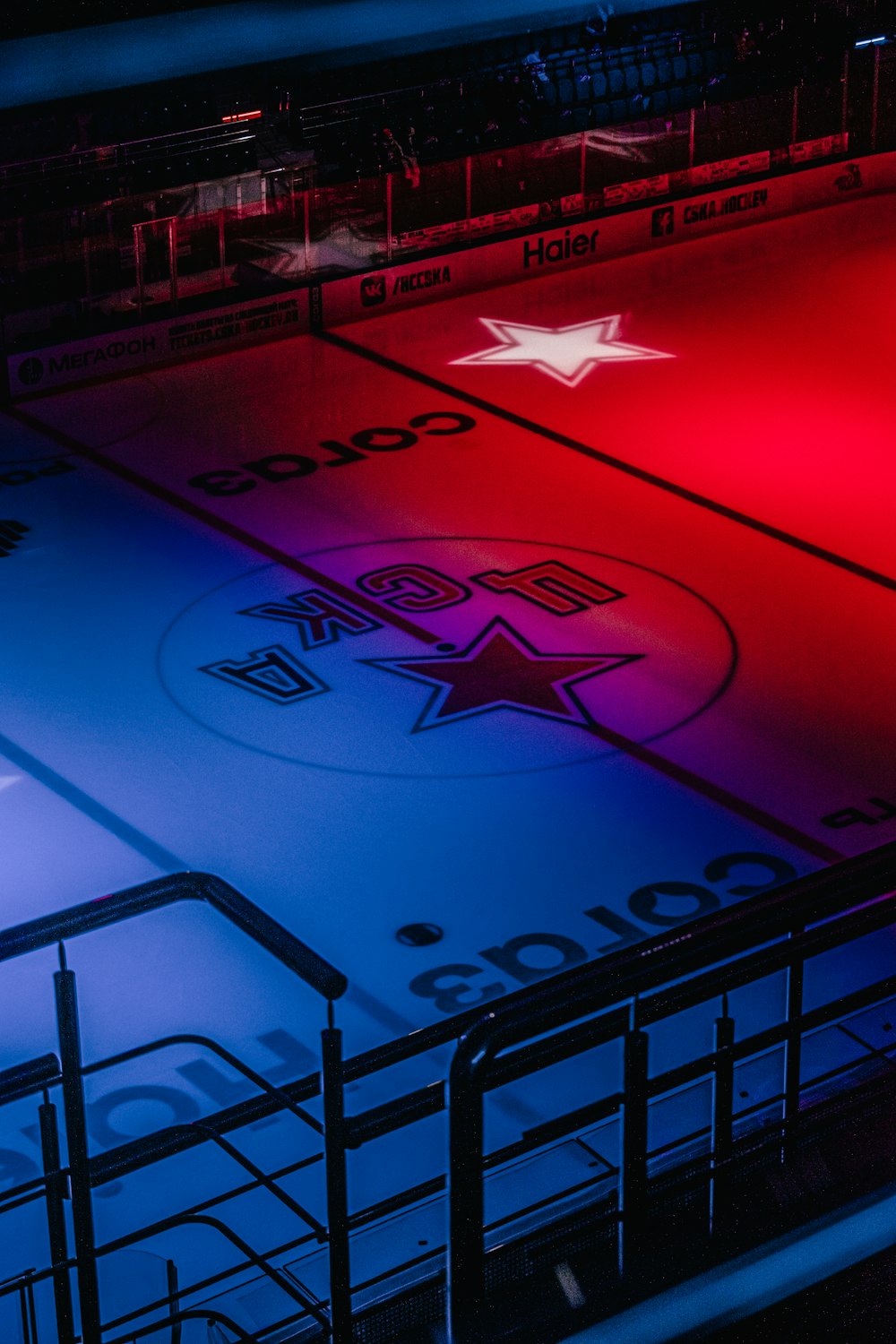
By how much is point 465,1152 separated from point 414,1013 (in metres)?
3.07

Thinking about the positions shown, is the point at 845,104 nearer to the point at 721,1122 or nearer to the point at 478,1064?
the point at 721,1122

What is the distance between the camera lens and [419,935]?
16.7 ft

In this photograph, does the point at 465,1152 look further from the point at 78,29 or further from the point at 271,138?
the point at 271,138

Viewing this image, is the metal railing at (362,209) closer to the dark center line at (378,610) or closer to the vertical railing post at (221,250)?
the vertical railing post at (221,250)

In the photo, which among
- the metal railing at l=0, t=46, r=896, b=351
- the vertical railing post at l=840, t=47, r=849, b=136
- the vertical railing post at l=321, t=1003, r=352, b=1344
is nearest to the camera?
the vertical railing post at l=321, t=1003, r=352, b=1344

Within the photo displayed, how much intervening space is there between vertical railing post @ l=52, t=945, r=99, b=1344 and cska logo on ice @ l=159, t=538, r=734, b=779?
4122mm

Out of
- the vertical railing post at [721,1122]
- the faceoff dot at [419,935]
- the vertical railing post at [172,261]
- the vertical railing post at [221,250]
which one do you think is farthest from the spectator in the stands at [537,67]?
the vertical railing post at [721,1122]

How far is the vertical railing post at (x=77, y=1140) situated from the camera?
1.67 metres

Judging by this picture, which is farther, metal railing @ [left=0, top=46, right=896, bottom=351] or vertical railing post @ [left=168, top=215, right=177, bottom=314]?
vertical railing post @ [left=168, top=215, right=177, bottom=314]

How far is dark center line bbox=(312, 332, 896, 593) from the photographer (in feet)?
24.4

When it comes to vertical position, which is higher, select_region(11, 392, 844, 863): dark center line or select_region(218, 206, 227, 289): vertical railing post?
select_region(218, 206, 227, 289): vertical railing post

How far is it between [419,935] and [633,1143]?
3.14 metres

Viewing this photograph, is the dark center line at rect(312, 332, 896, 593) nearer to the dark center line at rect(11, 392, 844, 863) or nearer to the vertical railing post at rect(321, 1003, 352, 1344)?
the dark center line at rect(11, 392, 844, 863)

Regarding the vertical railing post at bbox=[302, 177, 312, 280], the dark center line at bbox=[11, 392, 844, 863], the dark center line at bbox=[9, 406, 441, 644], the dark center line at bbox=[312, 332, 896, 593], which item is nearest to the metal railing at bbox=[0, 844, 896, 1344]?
the dark center line at bbox=[11, 392, 844, 863]
